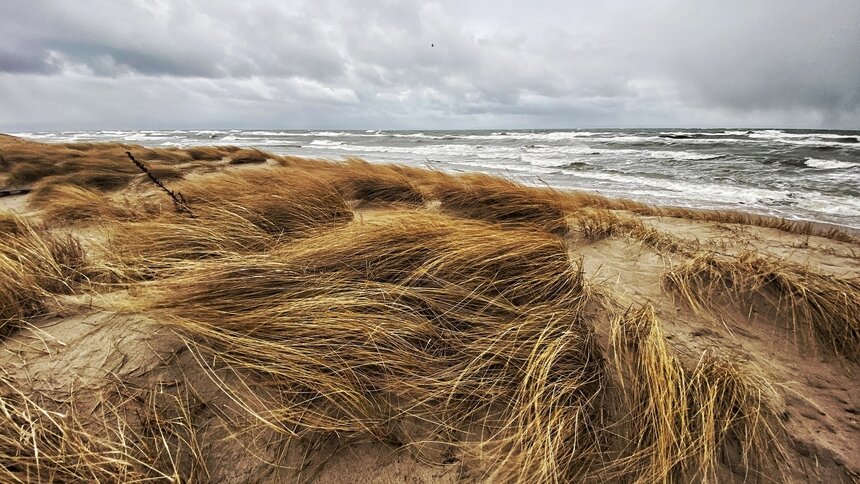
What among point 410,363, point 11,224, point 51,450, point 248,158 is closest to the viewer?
point 51,450

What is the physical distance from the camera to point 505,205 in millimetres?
3828

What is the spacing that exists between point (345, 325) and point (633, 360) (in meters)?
1.30

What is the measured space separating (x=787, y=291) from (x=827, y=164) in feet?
46.5

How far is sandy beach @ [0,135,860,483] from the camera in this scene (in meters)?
1.19

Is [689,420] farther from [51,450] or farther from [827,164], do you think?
[827,164]

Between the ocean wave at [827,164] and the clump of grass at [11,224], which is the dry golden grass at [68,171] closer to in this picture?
the clump of grass at [11,224]

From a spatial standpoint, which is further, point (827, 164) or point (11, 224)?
point (827, 164)

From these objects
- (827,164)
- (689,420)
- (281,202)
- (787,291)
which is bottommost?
(689,420)

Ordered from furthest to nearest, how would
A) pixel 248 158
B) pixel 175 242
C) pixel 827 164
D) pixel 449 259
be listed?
pixel 827 164, pixel 248 158, pixel 175 242, pixel 449 259

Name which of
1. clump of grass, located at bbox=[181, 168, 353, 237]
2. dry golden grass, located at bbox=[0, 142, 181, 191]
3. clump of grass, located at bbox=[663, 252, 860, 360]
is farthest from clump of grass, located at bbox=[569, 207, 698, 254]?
dry golden grass, located at bbox=[0, 142, 181, 191]

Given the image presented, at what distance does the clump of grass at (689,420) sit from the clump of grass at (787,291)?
0.77 metres

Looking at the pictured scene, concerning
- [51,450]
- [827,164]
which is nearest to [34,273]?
[51,450]

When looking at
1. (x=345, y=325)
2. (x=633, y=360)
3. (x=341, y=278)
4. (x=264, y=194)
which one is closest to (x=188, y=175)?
(x=264, y=194)

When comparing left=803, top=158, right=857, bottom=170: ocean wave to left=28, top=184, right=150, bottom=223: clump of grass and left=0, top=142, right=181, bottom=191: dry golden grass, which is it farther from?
left=0, top=142, right=181, bottom=191: dry golden grass
